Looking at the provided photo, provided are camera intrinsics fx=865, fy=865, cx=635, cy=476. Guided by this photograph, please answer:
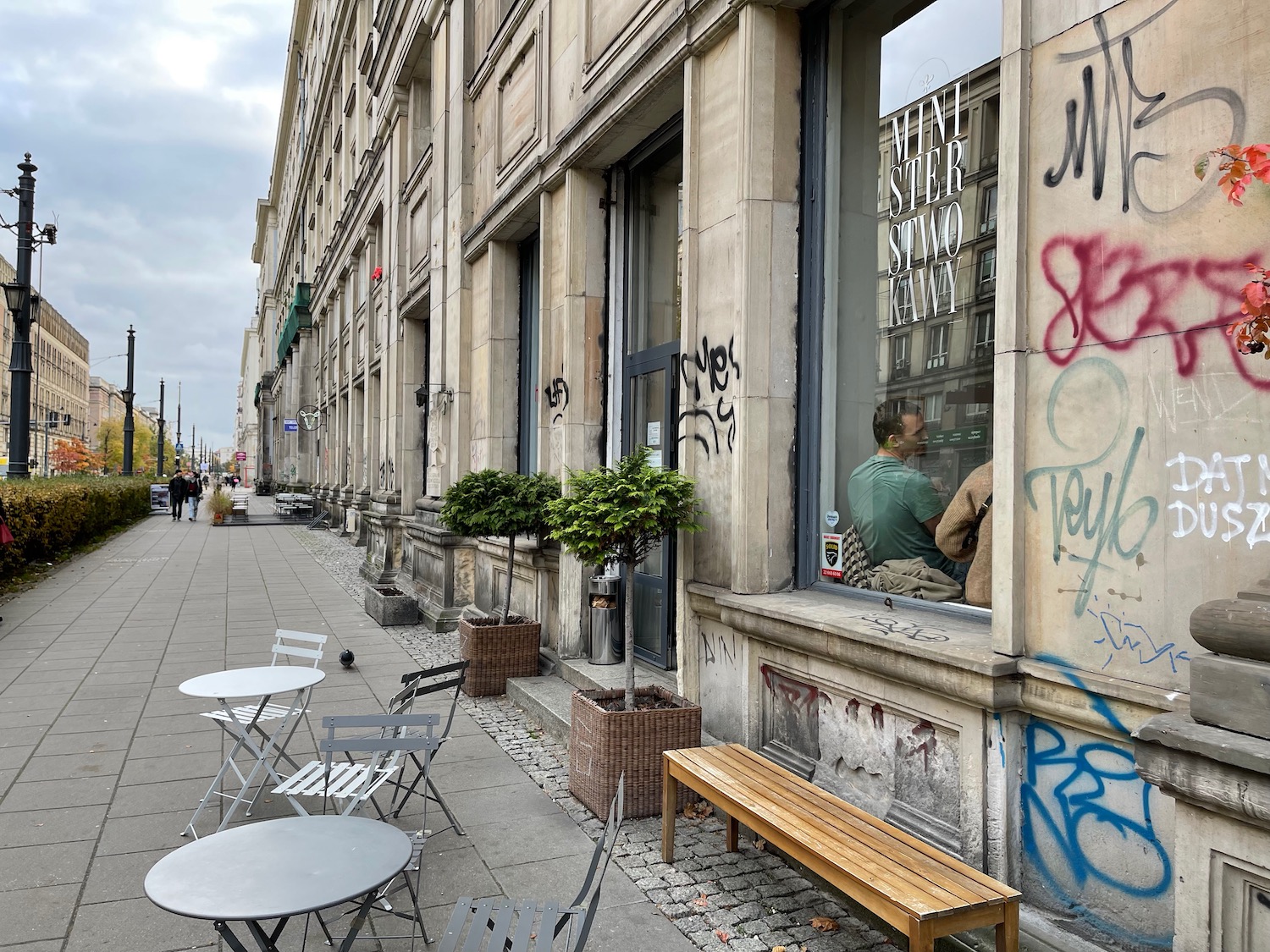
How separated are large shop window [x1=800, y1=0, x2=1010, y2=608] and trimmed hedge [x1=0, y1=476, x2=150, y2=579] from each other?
1109cm

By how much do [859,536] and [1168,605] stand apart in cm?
215

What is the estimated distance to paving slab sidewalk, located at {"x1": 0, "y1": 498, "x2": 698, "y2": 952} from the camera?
3697 millimetres

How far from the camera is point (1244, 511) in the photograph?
2.62 m

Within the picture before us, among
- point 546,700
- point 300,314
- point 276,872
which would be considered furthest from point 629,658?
point 300,314

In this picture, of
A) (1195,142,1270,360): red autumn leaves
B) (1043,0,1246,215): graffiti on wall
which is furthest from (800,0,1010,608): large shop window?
(1195,142,1270,360): red autumn leaves

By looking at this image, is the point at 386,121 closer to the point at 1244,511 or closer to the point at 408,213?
the point at 408,213

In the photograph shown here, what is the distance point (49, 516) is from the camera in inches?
657

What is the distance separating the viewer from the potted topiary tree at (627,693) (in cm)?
472

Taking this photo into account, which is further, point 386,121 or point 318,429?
point 318,429

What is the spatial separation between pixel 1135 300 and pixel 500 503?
5643 mm

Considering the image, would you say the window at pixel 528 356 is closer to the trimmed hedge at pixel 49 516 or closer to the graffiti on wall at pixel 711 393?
the graffiti on wall at pixel 711 393

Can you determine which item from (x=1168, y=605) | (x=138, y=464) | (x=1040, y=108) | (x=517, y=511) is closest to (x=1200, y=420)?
(x=1168, y=605)

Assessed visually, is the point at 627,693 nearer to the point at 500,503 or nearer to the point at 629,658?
the point at 629,658

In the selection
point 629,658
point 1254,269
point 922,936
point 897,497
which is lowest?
point 922,936
